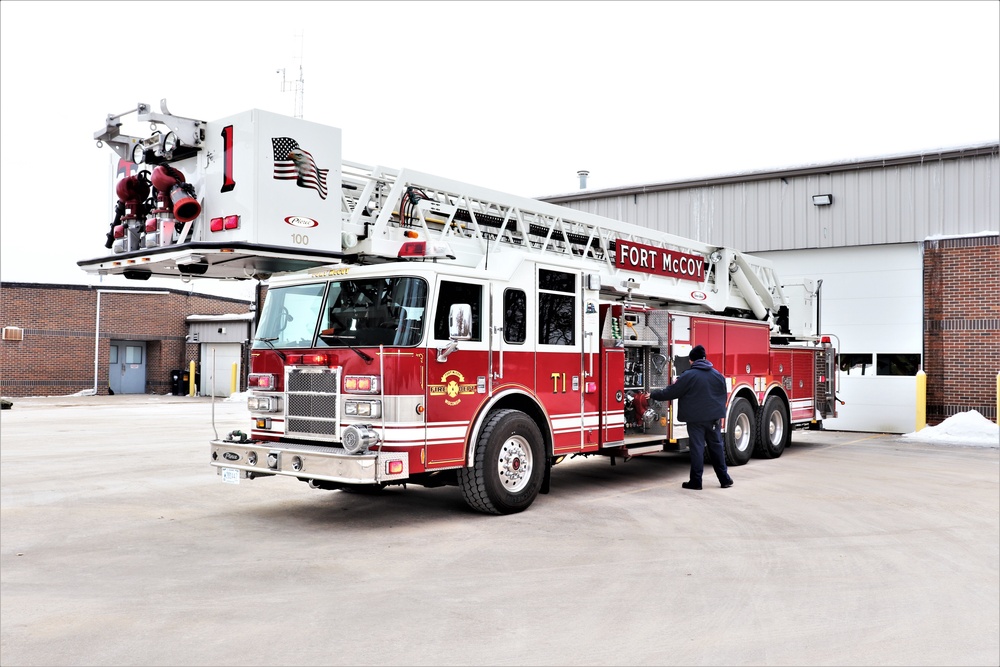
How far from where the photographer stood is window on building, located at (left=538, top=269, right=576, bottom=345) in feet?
30.0

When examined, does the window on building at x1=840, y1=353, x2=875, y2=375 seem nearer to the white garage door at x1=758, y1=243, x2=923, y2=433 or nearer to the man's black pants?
the white garage door at x1=758, y1=243, x2=923, y2=433

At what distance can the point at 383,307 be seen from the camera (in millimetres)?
7953

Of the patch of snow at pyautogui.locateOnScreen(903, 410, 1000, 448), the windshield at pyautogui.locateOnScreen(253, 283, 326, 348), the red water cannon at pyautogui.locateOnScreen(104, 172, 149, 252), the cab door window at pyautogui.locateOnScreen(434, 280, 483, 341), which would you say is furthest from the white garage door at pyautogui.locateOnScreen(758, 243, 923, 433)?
the red water cannon at pyautogui.locateOnScreen(104, 172, 149, 252)

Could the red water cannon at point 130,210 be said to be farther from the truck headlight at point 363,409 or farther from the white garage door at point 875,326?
the white garage door at point 875,326

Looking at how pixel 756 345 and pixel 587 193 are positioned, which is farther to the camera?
pixel 587 193

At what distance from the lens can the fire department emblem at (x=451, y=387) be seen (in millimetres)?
7820

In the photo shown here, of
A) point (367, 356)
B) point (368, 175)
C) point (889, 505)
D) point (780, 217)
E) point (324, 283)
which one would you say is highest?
point (780, 217)

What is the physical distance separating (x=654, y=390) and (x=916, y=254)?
37.2 feet

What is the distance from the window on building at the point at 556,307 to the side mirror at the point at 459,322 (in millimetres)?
1673

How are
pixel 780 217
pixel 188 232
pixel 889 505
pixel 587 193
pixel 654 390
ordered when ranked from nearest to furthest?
pixel 188 232, pixel 889 505, pixel 654 390, pixel 780 217, pixel 587 193

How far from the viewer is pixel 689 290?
1312cm

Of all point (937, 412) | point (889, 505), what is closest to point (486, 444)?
point (889, 505)

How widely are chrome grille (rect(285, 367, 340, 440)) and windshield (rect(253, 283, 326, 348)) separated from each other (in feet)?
1.28

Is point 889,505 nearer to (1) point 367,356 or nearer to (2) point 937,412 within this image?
(1) point 367,356
